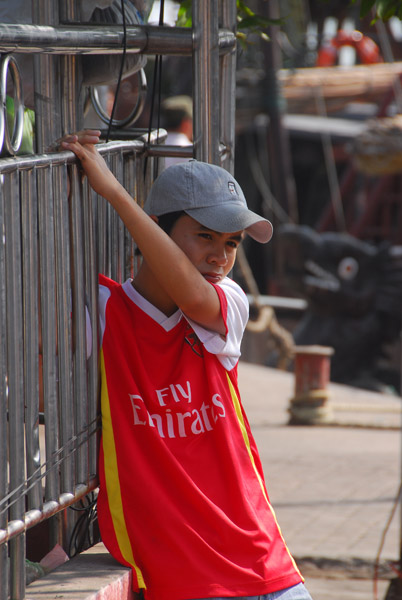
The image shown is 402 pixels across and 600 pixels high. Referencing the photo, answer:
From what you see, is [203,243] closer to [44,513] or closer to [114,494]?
[114,494]

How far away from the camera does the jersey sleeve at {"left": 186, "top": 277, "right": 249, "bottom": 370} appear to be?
2299 mm

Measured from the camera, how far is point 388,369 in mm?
16438

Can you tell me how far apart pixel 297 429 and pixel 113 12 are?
739 cm

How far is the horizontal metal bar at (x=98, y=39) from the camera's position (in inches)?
81.3

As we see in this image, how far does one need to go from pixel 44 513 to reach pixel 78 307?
1.59ft

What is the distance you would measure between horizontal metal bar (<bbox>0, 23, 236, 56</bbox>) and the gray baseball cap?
367mm

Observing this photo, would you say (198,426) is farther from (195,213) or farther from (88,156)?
(88,156)

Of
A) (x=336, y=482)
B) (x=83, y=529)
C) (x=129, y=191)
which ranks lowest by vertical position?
(x=336, y=482)

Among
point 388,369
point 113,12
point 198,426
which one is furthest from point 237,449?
point 388,369

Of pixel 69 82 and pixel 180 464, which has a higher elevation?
pixel 69 82

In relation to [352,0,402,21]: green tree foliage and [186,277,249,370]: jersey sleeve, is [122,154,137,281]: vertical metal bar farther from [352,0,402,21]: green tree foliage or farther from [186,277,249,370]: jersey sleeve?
[352,0,402,21]: green tree foliage

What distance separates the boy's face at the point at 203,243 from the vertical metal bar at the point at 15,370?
17.5 inches

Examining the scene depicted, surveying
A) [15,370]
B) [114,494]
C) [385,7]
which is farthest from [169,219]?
[385,7]

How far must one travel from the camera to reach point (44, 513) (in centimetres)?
219
